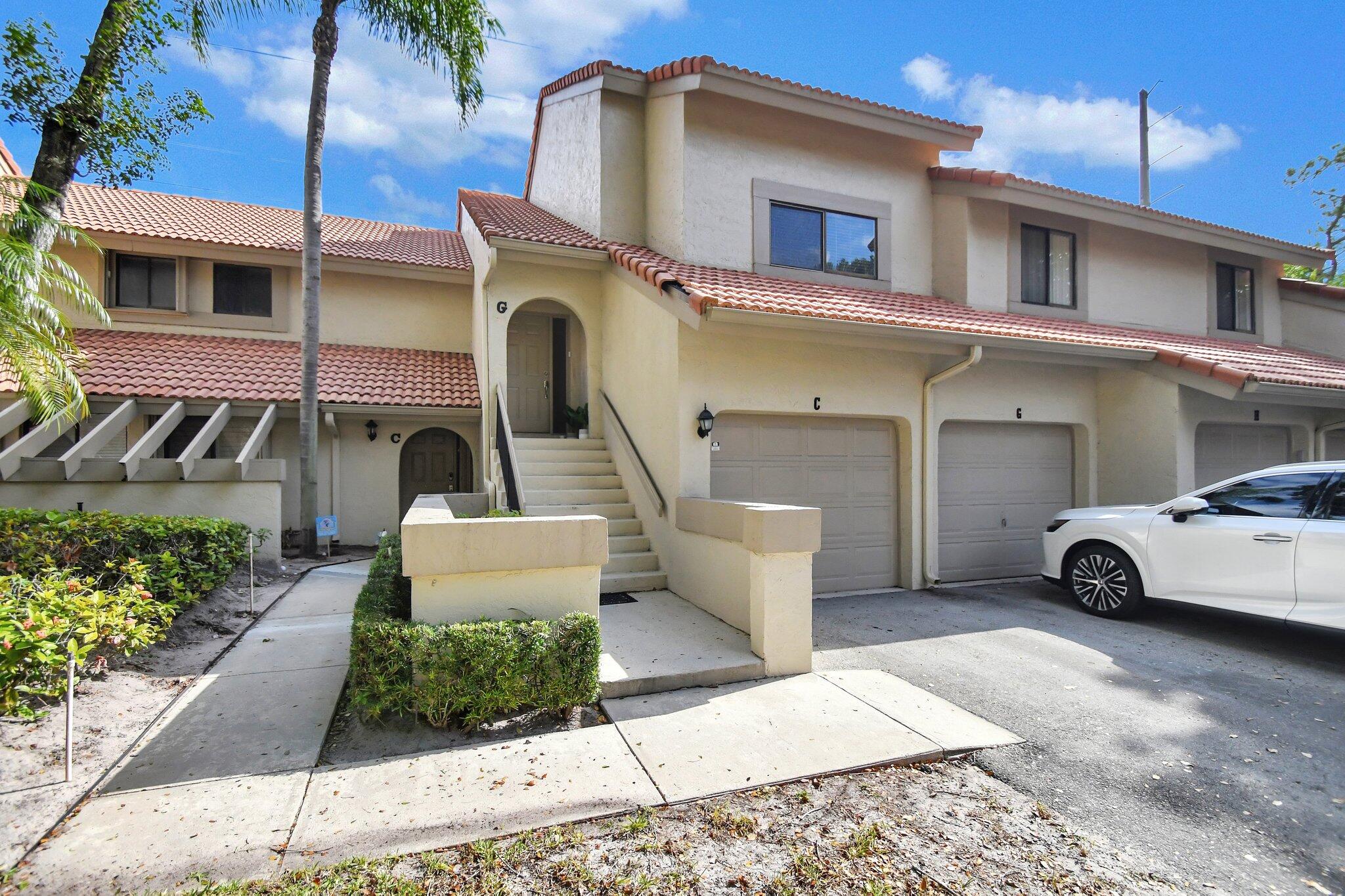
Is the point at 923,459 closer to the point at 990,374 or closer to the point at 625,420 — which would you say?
the point at 990,374

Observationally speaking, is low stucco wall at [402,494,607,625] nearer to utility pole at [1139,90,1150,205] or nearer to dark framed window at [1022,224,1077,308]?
dark framed window at [1022,224,1077,308]

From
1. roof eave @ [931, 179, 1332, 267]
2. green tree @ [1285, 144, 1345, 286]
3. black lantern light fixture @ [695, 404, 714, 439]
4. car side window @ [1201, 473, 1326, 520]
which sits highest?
green tree @ [1285, 144, 1345, 286]

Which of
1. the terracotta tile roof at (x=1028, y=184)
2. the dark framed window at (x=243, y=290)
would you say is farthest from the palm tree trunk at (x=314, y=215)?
the terracotta tile roof at (x=1028, y=184)

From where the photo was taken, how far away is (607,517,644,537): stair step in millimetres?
7762

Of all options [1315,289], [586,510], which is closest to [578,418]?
[586,510]

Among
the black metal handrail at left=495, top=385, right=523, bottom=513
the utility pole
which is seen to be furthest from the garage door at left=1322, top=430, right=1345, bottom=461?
the black metal handrail at left=495, top=385, right=523, bottom=513

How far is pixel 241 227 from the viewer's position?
12.5 meters

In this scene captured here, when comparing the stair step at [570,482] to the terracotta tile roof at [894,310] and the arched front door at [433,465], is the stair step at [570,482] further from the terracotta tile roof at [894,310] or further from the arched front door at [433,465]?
the arched front door at [433,465]

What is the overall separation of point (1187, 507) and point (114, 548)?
34.6 feet

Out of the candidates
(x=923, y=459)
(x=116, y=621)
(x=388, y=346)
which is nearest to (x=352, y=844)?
(x=116, y=621)

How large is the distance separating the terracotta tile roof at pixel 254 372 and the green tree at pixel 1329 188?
84.5 feet

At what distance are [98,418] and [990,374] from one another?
552 inches

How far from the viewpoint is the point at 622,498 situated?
833 cm

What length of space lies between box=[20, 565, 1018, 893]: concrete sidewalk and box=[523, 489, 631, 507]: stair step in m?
3.18
